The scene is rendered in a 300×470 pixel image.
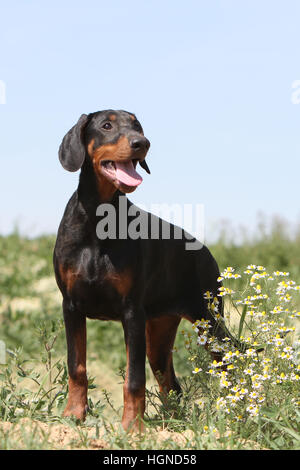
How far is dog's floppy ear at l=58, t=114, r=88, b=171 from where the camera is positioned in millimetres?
3880

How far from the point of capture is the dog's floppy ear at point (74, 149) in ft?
12.7

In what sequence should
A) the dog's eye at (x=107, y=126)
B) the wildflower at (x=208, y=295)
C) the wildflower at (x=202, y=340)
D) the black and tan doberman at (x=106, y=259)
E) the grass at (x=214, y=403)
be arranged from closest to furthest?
the grass at (x=214, y=403) < the black and tan doberman at (x=106, y=259) < the dog's eye at (x=107, y=126) < the wildflower at (x=202, y=340) < the wildflower at (x=208, y=295)

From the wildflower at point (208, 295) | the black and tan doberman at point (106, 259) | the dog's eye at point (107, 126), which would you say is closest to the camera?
the black and tan doberman at point (106, 259)

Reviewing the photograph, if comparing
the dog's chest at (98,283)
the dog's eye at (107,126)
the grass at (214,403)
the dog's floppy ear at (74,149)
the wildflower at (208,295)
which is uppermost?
the dog's eye at (107,126)

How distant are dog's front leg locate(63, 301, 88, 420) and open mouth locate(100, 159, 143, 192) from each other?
86 centimetres

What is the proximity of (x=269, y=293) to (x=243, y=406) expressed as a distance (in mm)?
788

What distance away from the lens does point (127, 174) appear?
3.65 meters

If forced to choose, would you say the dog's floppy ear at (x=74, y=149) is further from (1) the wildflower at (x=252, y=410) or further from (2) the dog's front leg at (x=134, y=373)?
(1) the wildflower at (x=252, y=410)

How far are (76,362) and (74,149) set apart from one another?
1.32m

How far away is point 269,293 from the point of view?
4.30 metres

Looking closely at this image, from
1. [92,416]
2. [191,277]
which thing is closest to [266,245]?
[191,277]

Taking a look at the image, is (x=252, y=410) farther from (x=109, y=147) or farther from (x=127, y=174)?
(x=109, y=147)

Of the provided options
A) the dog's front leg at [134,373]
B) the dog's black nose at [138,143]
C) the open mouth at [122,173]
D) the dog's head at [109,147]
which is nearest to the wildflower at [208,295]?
the dog's front leg at [134,373]
